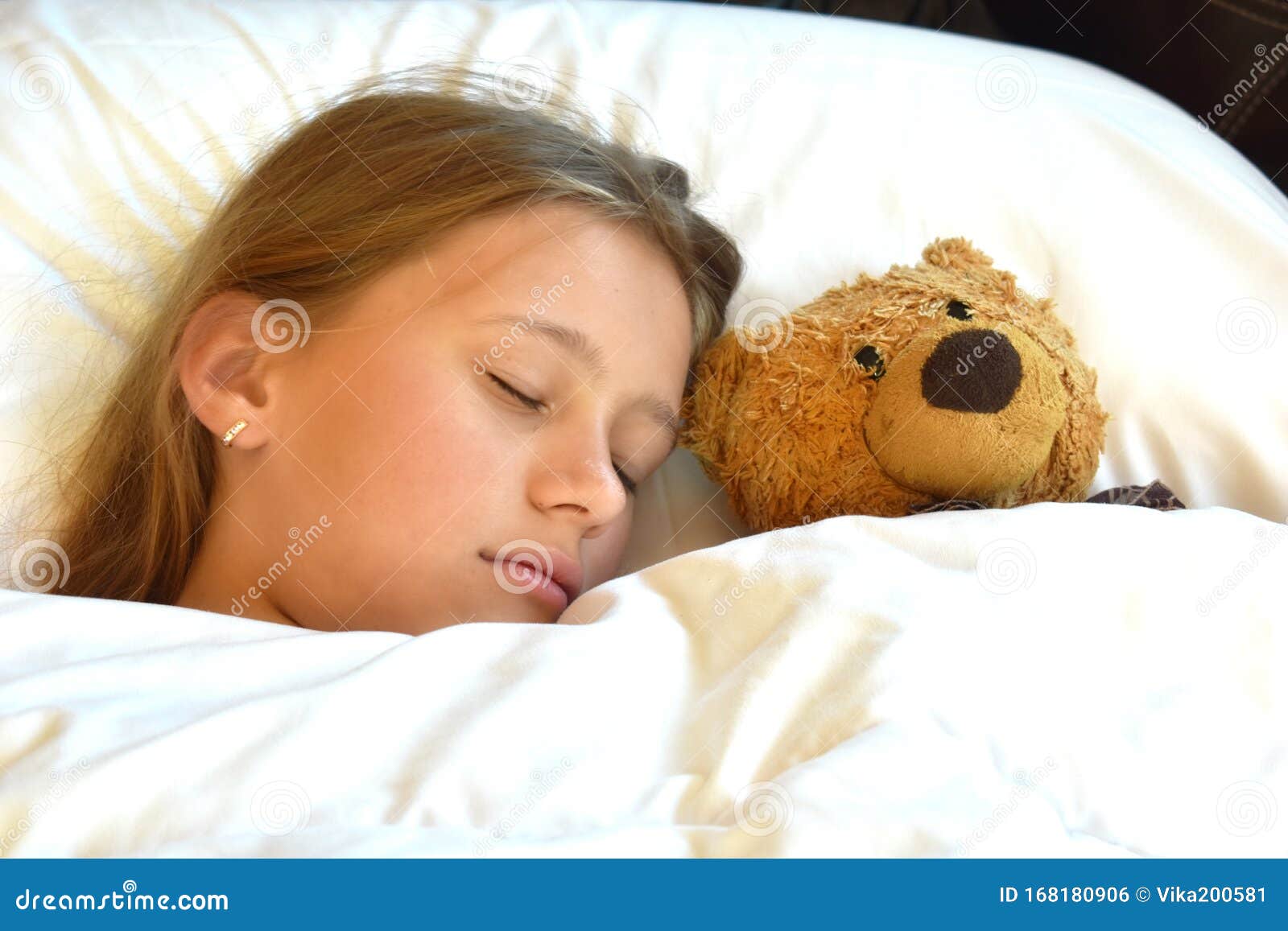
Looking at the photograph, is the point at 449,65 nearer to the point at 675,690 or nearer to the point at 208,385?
the point at 208,385

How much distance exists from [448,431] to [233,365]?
0.24m

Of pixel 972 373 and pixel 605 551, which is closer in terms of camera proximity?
pixel 972 373

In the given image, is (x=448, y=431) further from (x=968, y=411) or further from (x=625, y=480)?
(x=968, y=411)

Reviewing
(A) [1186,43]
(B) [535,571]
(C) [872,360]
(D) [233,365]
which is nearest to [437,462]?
(B) [535,571]

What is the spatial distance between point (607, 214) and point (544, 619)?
360 millimetres

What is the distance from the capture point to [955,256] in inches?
42.5

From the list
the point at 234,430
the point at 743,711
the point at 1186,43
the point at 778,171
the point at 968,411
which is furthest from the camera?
the point at 1186,43

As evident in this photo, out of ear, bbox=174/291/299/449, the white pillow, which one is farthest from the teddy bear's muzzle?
ear, bbox=174/291/299/449

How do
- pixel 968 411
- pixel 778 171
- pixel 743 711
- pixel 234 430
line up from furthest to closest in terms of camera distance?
pixel 778 171, pixel 234 430, pixel 968 411, pixel 743 711

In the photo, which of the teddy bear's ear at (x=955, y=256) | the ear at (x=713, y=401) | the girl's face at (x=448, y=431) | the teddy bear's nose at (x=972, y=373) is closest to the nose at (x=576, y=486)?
the girl's face at (x=448, y=431)

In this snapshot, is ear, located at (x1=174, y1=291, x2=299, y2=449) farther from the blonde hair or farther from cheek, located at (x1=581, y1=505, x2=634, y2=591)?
cheek, located at (x1=581, y1=505, x2=634, y2=591)

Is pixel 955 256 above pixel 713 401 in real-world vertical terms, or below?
above

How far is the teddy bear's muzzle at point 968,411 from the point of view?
909mm

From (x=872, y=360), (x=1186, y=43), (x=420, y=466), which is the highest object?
(x=1186, y=43)
